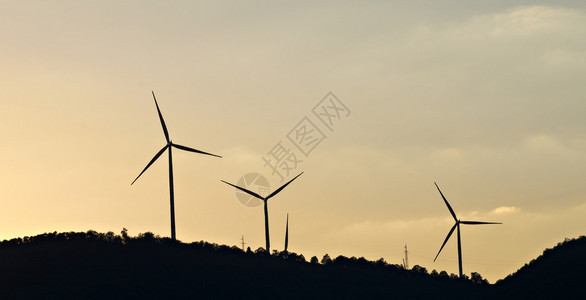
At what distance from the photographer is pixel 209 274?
501 ft

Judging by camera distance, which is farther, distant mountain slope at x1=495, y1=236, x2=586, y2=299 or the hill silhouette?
distant mountain slope at x1=495, y1=236, x2=586, y2=299

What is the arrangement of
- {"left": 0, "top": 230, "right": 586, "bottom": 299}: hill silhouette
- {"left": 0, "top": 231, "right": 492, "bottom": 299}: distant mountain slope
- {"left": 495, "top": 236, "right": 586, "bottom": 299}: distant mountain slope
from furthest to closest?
{"left": 495, "top": 236, "right": 586, "bottom": 299}: distant mountain slope < {"left": 0, "top": 230, "right": 586, "bottom": 299}: hill silhouette < {"left": 0, "top": 231, "right": 492, "bottom": 299}: distant mountain slope

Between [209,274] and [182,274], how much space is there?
209 inches

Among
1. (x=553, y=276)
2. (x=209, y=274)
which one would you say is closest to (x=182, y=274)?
(x=209, y=274)

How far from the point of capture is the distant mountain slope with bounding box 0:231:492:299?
137m

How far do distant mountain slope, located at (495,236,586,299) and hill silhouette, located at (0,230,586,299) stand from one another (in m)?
0.29

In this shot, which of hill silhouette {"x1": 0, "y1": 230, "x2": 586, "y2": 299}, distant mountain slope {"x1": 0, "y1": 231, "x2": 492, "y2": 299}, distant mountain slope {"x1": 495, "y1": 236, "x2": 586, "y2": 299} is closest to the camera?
distant mountain slope {"x1": 0, "y1": 231, "x2": 492, "y2": 299}

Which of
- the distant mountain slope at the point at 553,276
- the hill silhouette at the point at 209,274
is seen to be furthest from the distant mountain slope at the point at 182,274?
the distant mountain slope at the point at 553,276

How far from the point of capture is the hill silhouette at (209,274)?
138 m

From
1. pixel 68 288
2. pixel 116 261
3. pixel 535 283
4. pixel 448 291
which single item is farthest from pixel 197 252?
pixel 535 283

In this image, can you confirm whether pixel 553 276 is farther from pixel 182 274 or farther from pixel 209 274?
pixel 182 274

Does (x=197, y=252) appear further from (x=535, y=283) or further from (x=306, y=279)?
(x=535, y=283)

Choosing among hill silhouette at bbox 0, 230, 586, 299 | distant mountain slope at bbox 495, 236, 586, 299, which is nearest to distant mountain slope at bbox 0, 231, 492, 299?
hill silhouette at bbox 0, 230, 586, 299

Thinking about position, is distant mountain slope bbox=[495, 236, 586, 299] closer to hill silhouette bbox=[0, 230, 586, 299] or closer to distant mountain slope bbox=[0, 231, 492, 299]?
hill silhouette bbox=[0, 230, 586, 299]
